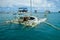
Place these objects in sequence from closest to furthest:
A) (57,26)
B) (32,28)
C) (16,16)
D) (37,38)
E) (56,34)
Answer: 1. (37,38)
2. (56,34)
3. (32,28)
4. (57,26)
5. (16,16)

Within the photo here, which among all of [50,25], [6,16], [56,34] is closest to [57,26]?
Result: [50,25]

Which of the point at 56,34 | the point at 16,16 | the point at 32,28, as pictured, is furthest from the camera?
the point at 16,16

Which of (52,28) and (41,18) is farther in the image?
(41,18)

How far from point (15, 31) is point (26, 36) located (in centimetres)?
125

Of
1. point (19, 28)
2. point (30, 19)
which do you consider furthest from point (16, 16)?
point (19, 28)

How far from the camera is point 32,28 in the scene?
10.2 metres

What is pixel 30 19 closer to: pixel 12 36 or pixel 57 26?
pixel 57 26

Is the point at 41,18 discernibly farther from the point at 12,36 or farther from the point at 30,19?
the point at 12,36

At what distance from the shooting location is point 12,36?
874cm

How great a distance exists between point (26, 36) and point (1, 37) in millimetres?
1486

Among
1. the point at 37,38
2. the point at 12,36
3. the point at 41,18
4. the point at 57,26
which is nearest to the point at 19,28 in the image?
the point at 12,36

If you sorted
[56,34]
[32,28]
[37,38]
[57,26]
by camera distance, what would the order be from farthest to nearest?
[57,26], [32,28], [56,34], [37,38]

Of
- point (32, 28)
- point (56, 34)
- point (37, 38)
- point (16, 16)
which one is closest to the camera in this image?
point (37, 38)

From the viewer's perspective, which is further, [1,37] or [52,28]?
[52,28]
